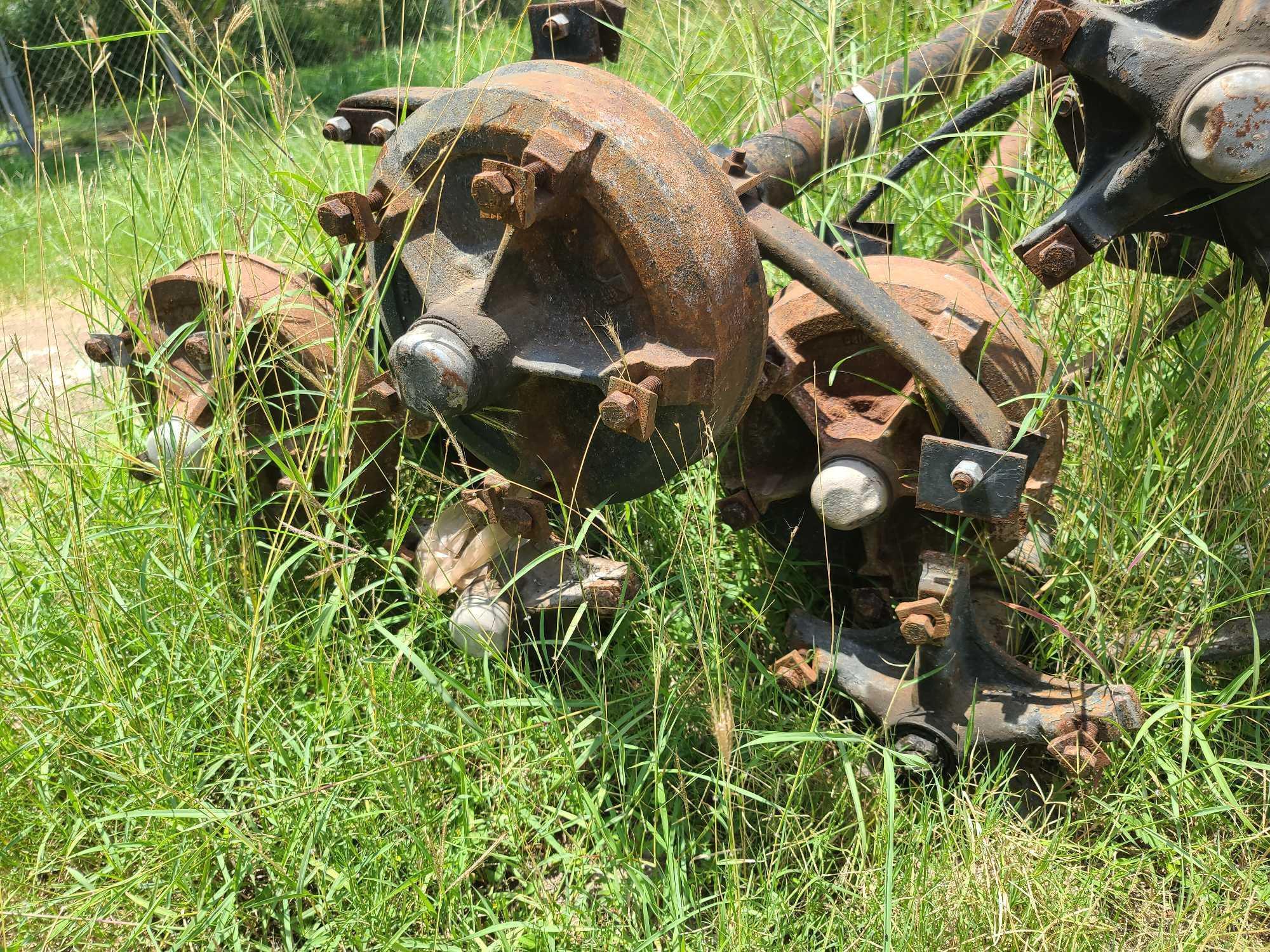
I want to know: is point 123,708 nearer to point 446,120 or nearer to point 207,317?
point 207,317

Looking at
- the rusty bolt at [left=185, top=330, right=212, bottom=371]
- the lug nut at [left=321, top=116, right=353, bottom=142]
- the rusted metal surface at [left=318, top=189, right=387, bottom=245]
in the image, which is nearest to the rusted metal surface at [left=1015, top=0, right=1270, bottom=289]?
the rusted metal surface at [left=318, top=189, right=387, bottom=245]

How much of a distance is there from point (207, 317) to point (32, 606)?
0.77 meters

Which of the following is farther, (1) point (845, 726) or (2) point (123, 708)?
(1) point (845, 726)

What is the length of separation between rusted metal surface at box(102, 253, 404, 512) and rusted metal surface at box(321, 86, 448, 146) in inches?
13.2

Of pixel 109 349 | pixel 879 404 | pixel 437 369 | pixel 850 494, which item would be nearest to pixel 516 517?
pixel 437 369

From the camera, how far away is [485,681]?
2211 millimetres

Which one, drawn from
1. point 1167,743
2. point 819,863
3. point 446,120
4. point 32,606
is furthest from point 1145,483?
point 32,606

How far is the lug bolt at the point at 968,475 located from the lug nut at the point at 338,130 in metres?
1.44

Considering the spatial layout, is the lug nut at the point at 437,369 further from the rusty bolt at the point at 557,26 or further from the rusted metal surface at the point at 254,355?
the rusty bolt at the point at 557,26

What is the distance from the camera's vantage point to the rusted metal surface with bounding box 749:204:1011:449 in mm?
1891

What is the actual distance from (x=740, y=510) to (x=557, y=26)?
1.08 metres

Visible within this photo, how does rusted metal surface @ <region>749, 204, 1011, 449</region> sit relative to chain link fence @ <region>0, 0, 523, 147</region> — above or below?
above

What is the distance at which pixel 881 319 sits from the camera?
1942 millimetres

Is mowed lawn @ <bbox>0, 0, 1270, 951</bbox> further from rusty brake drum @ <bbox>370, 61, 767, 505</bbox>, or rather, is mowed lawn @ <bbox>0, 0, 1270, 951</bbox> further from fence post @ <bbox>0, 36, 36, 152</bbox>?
fence post @ <bbox>0, 36, 36, 152</bbox>
